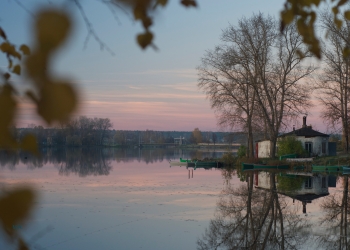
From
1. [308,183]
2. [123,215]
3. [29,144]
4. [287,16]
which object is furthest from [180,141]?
[29,144]

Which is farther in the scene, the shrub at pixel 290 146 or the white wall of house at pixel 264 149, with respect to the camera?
the white wall of house at pixel 264 149

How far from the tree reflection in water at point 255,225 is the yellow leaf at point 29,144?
9699 millimetres

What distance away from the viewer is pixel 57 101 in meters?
0.93

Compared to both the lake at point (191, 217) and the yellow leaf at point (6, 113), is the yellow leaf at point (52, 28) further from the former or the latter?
the lake at point (191, 217)

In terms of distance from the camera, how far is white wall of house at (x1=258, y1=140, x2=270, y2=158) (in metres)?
39.8

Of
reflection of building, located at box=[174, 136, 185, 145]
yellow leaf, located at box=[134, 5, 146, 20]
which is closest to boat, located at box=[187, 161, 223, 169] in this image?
yellow leaf, located at box=[134, 5, 146, 20]

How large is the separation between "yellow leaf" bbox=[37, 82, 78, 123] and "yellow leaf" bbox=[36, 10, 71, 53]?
0.08 metres

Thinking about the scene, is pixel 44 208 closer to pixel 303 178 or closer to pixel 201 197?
pixel 201 197

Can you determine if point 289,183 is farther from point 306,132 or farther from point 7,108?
point 7,108

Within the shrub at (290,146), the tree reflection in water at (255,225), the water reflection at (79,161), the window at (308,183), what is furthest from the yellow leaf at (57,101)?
the shrub at (290,146)

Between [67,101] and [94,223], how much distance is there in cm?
1243

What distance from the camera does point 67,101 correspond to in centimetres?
93

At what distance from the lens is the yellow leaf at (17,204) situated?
998mm

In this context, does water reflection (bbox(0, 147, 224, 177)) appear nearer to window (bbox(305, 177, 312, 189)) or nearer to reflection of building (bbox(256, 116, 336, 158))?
window (bbox(305, 177, 312, 189))
